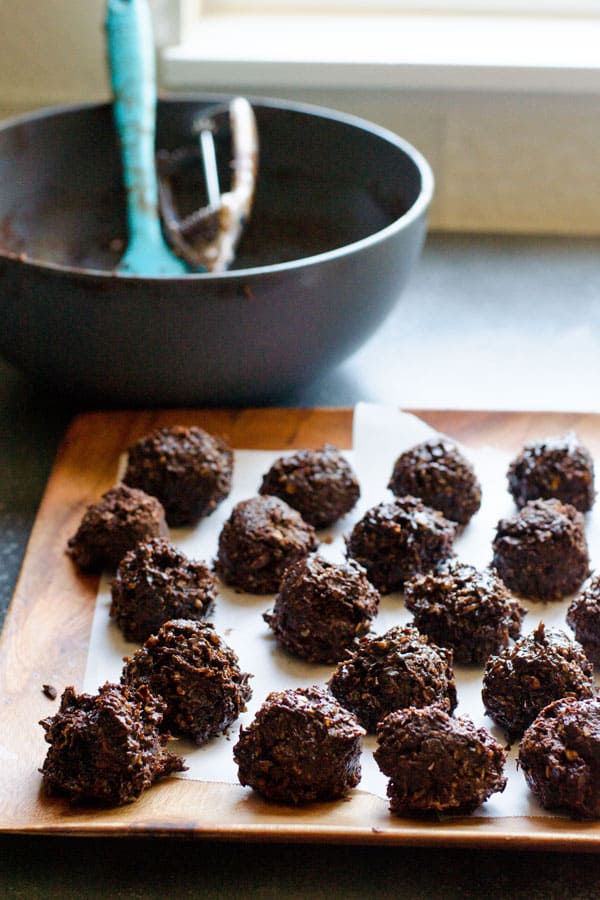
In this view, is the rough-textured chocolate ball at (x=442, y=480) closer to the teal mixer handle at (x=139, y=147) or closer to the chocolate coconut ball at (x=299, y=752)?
the chocolate coconut ball at (x=299, y=752)

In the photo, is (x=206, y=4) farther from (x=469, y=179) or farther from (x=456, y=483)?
(x=456, y=483)

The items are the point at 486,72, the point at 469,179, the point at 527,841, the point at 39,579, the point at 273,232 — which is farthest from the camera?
the point at 469,179

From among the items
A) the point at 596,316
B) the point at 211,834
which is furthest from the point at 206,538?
the point at 596,316

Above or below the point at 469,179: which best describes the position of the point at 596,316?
below

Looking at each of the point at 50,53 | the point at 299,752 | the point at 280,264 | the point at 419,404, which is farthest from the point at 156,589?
the point at 50,53

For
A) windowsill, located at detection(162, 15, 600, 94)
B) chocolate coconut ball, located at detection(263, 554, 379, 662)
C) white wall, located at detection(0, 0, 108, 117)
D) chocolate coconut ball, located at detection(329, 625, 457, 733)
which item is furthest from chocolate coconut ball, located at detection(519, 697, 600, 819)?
white wall, located at detection(0, 0, 108, 117)

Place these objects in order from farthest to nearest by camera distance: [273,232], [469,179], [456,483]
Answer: [469,179]
[273,232]
[456,483]

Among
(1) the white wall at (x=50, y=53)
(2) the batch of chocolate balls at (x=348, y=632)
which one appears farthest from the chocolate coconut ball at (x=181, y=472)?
(1) the white wall at (x=50, y=53)
